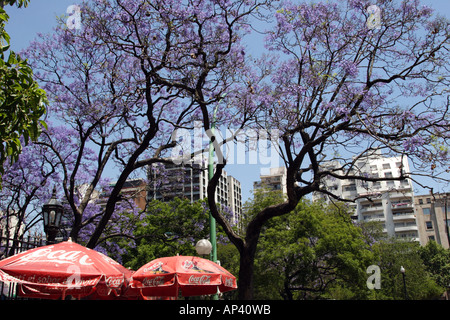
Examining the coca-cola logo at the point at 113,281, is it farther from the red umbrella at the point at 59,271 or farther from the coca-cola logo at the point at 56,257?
the coca-cola logo at the point at 56,257

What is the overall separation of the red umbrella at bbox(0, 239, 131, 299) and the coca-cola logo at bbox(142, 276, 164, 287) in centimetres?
50

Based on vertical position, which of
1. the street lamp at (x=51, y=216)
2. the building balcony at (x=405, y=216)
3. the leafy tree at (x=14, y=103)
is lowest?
the street lamp at (x=51, y=216)

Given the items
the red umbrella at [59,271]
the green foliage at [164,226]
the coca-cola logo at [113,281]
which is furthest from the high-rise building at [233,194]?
the red umbrella at [59,271]

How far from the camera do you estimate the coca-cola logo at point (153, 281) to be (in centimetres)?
756

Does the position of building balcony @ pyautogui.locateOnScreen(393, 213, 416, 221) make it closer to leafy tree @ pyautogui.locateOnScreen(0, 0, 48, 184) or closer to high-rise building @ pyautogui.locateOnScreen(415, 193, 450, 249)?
high-rise building @ pyautogui.locateOnScreen(415, 193, 450, 249)

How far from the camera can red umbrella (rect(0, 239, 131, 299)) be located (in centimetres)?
598

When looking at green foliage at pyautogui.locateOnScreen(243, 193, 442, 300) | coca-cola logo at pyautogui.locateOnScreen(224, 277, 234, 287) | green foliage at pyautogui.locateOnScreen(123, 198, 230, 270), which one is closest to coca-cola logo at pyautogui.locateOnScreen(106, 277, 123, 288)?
coca-cola logo at pyautogui.locateOnScreen(224, 277, 234, 287)

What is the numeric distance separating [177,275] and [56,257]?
230 centimetres

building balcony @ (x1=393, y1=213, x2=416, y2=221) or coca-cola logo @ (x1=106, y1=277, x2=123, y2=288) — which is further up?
building balcony @ (x1=393, y1=213, x2=416, y2=221)

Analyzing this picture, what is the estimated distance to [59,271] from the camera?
6.11 metres

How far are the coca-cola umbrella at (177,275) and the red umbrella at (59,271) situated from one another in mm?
536
